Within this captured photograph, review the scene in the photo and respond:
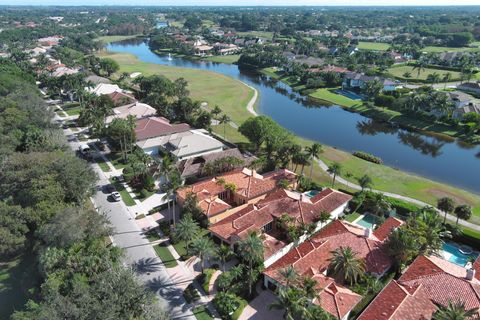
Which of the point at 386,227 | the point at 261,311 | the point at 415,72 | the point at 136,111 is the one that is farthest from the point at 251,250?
the point at 415,72

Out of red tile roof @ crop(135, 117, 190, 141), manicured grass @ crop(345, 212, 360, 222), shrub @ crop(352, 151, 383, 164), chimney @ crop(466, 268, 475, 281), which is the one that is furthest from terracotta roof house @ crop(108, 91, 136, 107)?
chimney @ crop(466, 268, 475, 281)

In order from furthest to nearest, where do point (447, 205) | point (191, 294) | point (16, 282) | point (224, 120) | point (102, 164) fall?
point (224, 120), point (102, 164), point (447, 205), point (16, 282), point (191, 294)

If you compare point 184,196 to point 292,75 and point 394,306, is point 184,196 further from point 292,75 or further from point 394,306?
point 292,75

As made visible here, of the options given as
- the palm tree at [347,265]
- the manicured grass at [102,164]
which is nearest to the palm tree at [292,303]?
the palm tree at [347,265]

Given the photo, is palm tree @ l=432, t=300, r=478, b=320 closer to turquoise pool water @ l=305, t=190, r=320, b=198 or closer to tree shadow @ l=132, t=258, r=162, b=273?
turquoise pool water @ l=305, t=190, r=320, b=198

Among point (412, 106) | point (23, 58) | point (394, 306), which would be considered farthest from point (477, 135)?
point (23, 58)

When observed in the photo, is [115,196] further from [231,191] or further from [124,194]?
[231,191]
